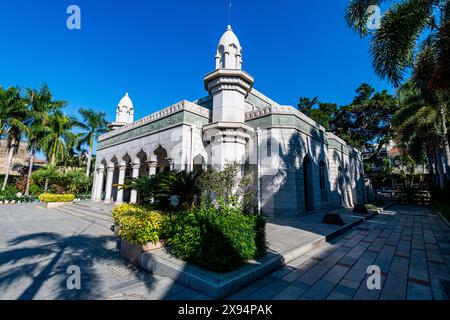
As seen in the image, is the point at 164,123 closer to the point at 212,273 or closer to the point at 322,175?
the point at 212,273

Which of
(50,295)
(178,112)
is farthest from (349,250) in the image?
(178,112)

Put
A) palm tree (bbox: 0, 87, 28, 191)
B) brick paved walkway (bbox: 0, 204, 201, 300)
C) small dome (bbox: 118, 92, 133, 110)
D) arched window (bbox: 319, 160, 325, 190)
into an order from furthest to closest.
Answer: palm tree (bbox: 0, 87, 28, 191) < small dome (bbox: 118, 92, 133, 110) < arched window (bbox: 319, 160, 325, 190) < brick paved walkway (bbox: 0, 204, 201, 300)

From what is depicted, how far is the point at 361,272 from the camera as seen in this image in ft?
14.9

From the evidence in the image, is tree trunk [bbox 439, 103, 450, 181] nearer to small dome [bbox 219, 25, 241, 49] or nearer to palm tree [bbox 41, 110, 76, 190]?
small dome [bbox 219, 25, 241, 49]

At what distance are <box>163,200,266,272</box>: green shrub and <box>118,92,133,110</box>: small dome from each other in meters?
18.0

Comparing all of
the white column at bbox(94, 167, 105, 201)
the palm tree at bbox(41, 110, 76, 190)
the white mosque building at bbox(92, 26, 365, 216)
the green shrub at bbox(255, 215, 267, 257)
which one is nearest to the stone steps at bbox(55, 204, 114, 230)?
the white mosque building at bbox(92, 26, 365, 216)

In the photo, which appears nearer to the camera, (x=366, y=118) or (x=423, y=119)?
(x=423, y=119)

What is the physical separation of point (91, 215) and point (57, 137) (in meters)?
19.4

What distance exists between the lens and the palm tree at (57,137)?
2427 cm

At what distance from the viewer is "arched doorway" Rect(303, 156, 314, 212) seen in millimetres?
13039

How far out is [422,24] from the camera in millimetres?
7867
